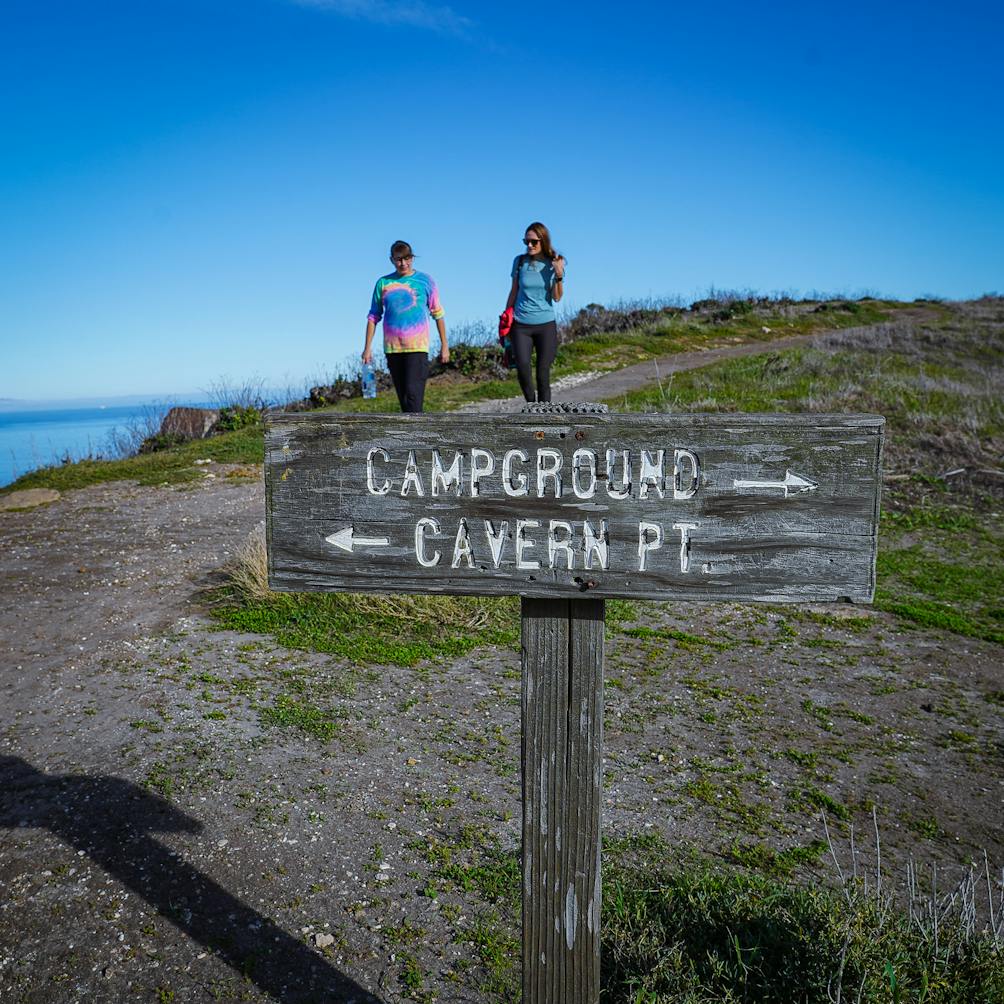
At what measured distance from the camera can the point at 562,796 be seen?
181 cm

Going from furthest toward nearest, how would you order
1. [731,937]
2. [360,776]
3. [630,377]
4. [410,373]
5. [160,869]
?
[630,377] → [410,373] → [360,776] → [160,869] → [731,937]

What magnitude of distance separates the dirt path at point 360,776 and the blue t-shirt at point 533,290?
9.64ft

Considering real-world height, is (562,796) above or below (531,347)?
below

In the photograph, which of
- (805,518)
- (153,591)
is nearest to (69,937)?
(805,518)

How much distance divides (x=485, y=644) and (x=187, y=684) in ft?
5.45

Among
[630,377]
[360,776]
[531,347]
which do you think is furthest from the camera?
[630,377]

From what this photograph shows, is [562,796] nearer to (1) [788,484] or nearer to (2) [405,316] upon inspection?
(1) [788,484]

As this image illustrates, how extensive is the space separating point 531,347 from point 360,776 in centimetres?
495

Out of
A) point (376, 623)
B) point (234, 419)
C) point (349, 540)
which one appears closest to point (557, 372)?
point (234, 419)

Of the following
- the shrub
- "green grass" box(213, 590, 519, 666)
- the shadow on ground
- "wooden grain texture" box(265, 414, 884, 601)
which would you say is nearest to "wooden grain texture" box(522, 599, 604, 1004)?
"wooden grain texture" box(265, 414, 884, 601)

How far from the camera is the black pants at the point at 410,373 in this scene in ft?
22.7

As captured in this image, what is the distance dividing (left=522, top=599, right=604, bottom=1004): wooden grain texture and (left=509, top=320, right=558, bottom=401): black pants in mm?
5759

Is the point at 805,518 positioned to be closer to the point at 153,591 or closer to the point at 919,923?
the point at 919,923

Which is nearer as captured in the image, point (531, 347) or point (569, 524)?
point (569, 524)
